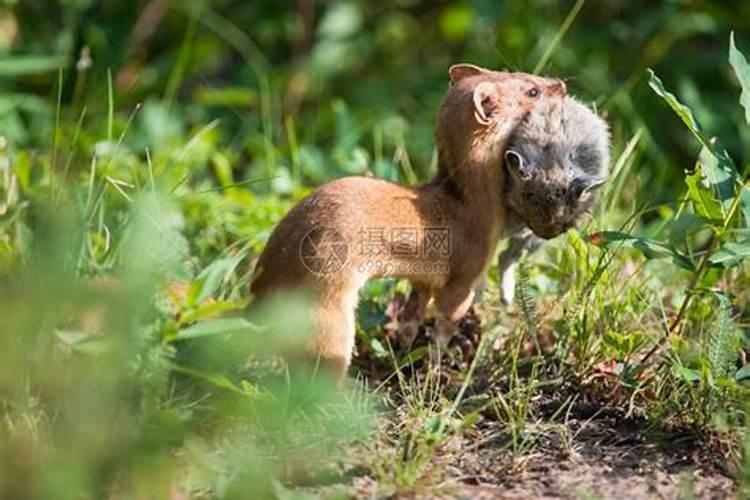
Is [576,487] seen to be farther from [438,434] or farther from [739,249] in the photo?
[739,249]

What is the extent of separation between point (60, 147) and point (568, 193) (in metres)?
2.36

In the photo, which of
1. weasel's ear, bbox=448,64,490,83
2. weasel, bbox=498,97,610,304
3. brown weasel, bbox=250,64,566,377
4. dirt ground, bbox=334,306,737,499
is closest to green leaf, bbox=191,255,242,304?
brown weasel, bbox=250,64,566,377

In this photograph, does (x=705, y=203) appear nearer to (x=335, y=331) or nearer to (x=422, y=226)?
(x=422, y=226)

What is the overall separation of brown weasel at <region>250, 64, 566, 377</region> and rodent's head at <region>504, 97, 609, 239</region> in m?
0.05

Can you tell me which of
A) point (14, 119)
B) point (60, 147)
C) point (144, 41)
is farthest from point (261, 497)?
point (144, 41)

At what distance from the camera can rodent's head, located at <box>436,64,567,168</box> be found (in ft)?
13.8

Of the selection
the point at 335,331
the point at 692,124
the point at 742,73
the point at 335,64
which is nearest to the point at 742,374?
the point at 692,124

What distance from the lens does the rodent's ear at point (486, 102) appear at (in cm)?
416

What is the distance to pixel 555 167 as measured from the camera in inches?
165

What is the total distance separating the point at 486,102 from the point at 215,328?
1.24m

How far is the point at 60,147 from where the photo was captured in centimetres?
570

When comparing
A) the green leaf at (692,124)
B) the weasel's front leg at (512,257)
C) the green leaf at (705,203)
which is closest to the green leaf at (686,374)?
the green leaf at (705,203)

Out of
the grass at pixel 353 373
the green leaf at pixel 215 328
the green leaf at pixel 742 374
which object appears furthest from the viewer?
the green leaf at pixel 742 374

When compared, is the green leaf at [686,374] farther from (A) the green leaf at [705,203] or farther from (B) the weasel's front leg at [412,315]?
(B) the weasel's front leg at [412,315]
